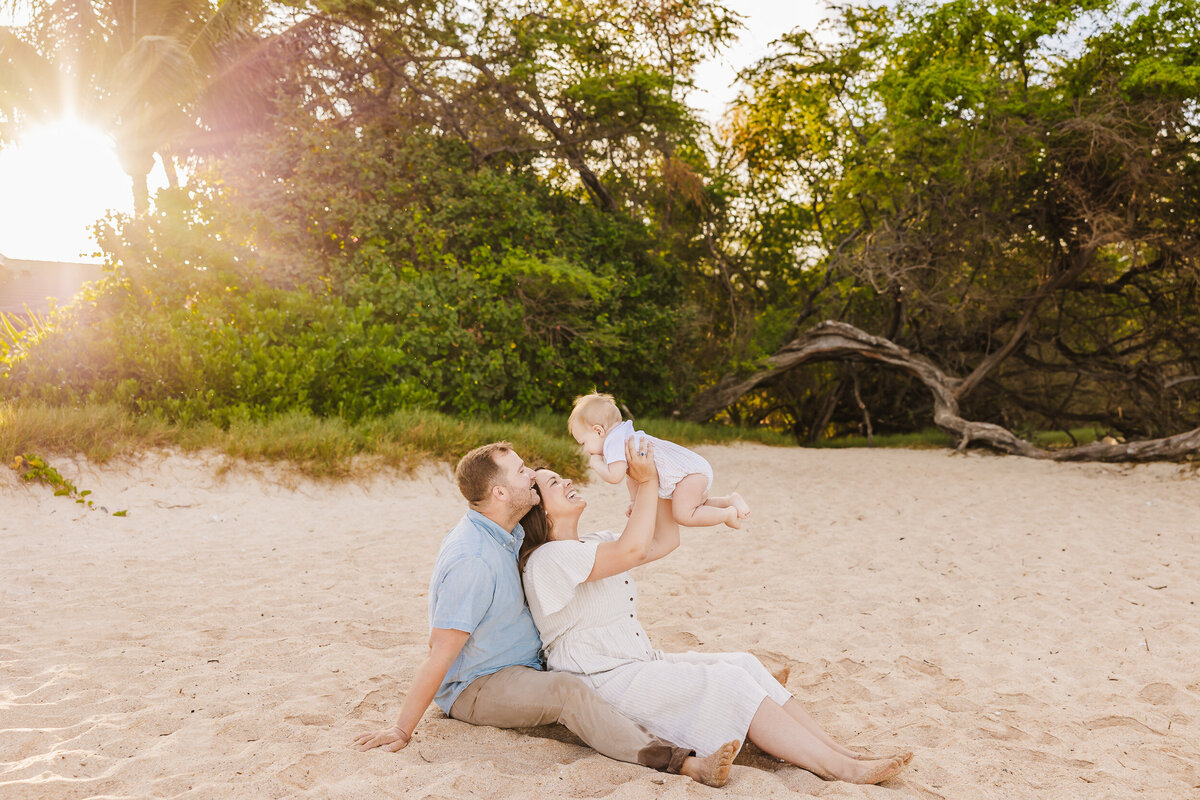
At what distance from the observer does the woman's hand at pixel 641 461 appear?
2.88 m

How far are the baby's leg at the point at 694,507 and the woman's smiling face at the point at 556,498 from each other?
61 centimetres

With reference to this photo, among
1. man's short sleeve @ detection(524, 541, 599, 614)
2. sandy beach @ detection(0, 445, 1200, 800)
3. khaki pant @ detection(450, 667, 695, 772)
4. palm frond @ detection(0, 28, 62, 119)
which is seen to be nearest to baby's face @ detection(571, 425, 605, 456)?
man's short sleeve @ detection(524, 541, 599, 614)

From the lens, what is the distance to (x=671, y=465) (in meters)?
3.46

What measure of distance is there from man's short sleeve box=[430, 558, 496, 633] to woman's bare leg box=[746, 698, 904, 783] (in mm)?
1088

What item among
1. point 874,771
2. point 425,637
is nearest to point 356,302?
point 425,637

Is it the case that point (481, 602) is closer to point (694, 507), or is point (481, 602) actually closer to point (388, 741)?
point (388, 741)

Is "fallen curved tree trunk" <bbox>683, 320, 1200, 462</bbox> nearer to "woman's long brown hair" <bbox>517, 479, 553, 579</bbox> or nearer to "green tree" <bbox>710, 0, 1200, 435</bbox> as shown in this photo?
"green tree" <bbox>710, 0, 1200, 435</bbox>

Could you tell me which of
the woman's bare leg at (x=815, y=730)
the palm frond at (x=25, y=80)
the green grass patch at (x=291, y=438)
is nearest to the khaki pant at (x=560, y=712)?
the woman's bare leg at (x=815, y=730)

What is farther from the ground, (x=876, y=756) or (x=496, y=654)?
(x=496, y=654)

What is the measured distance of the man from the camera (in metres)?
2.75

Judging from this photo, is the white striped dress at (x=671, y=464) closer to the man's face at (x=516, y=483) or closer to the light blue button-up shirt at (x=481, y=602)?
the man's face at (x=516, y=483)

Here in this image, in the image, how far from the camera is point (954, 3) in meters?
13.3

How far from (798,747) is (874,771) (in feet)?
0.86

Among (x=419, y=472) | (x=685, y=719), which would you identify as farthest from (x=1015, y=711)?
(x=419, y=472)
